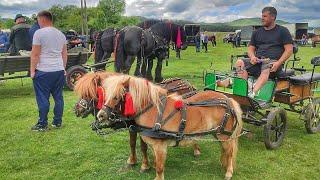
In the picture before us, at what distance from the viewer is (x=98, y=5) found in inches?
3095

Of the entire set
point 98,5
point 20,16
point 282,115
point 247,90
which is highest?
point 98,5

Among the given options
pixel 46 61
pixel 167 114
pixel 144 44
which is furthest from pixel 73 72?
pixel 167 114

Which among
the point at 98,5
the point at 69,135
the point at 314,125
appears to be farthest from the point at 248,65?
the point at 98,5

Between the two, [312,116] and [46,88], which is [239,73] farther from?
[46,88]

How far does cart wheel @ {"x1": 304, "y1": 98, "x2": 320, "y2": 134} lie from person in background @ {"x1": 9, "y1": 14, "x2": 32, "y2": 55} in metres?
7.86

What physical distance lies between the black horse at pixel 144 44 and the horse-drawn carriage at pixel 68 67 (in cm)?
109

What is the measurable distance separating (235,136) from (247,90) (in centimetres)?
113

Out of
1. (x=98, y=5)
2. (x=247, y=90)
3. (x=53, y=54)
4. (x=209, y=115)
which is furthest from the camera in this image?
(x=98, y=5)

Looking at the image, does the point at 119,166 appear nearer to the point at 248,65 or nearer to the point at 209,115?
the point at 209,115

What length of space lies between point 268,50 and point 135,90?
3.50 metres

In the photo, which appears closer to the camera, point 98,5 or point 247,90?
point 247,90

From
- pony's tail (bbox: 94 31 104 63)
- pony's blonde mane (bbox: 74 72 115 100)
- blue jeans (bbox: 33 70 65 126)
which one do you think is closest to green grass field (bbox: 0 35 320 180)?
blue jeans (bbox: 33 70 65 126)

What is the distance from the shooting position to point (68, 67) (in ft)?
39.2

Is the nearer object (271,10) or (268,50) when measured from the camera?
(271,10)
